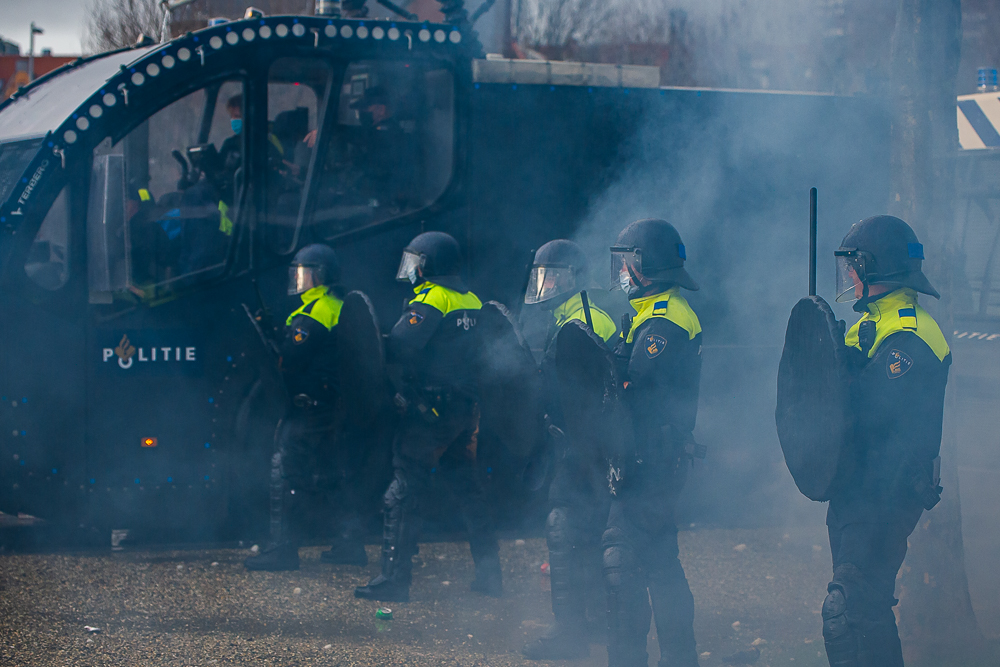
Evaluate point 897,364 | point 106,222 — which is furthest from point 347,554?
point 897,364

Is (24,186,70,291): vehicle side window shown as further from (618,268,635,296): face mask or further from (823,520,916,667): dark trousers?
(823,520,916,667): dark trousers

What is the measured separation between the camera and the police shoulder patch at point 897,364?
10.6ft

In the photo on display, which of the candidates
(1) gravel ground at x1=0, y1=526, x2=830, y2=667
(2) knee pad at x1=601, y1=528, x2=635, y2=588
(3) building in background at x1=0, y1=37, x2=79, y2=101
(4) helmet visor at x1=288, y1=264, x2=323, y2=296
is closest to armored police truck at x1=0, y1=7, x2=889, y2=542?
(4) helmet visor at x1=288, y1=264, x2=323, y2=296

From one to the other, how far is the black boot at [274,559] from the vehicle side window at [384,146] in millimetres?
1772

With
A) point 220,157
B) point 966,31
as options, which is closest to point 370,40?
point 220,157

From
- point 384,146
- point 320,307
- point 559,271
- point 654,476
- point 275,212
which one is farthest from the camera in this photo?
point 384,146

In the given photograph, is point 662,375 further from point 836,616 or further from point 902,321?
point 836,616

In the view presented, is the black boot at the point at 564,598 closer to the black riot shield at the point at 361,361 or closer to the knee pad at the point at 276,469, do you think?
the black riot shield at the point at 361,361

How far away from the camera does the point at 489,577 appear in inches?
200

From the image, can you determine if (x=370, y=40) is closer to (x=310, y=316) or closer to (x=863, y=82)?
(x=310, y=316)

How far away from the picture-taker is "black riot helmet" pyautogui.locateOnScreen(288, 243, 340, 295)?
525 centimetres

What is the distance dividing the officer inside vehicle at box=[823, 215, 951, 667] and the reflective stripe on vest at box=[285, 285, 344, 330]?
285 centimetres

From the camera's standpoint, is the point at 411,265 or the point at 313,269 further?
the point at 313,269

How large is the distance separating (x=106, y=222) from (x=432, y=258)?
1734 mm
